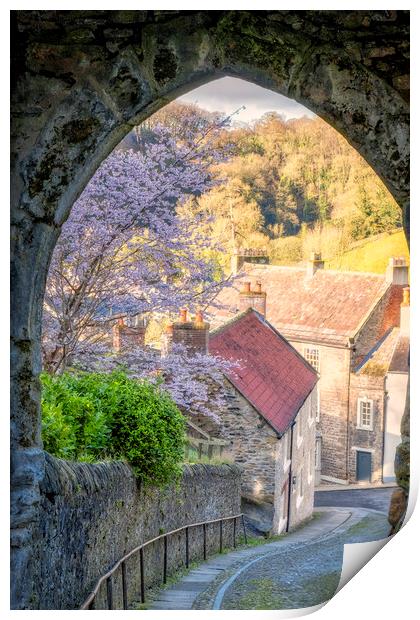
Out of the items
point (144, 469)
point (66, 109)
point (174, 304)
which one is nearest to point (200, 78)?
point (66, 109)

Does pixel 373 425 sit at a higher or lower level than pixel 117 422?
lower

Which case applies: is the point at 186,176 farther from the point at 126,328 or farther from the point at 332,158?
the point at 332,158

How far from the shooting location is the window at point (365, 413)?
18.3m

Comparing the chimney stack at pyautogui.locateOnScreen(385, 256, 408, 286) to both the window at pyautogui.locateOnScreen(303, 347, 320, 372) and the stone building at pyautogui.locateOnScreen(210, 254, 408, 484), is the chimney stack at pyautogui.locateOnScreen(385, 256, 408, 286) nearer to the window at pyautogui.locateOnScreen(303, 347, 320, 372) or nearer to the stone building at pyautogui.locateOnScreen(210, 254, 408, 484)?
the stone building at pyautogui.locateOnScreen(210, 254, 408, 484)

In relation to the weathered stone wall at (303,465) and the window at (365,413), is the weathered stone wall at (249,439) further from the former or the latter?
the window at (365,413)

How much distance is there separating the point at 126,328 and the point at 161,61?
4589mm

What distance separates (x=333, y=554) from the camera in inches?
412

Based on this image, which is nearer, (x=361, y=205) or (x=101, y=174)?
(x=101, y=174)

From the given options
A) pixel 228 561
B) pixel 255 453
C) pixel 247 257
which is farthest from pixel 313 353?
pixel 228 561

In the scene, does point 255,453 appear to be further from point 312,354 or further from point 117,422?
point 312,354

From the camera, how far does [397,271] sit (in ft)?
60.8

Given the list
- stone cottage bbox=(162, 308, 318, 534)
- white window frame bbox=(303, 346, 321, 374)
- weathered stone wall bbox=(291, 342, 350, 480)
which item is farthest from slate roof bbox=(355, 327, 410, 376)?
stone cottage bbox=(162, 308, 318, 534)

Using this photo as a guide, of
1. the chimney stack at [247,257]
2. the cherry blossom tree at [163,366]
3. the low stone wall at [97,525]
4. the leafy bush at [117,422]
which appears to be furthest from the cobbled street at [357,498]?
the leafy bush at [117,422]

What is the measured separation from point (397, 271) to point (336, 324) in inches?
69.4
